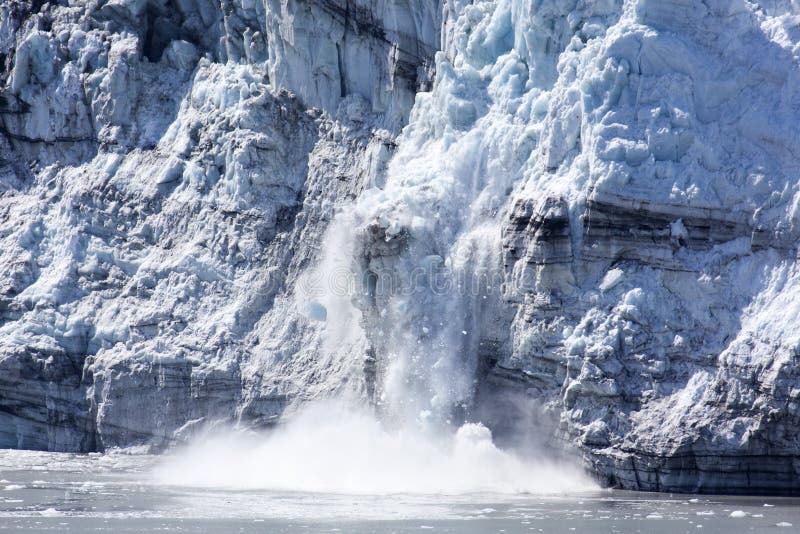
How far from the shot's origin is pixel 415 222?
81.9 feet

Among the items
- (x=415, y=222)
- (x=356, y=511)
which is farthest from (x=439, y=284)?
(x=356, y=511)

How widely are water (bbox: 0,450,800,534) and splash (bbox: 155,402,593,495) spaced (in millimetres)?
682

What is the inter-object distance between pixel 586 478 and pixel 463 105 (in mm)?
6213

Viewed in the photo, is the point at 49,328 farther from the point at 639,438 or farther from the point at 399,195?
the point at 639,438

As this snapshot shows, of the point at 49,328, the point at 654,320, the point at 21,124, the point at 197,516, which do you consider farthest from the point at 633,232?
the point at 21,124

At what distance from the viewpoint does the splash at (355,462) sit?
24.0 meters

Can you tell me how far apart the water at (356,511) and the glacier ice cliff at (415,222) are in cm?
137

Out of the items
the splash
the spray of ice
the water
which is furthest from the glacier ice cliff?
the water

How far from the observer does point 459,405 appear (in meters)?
24.6

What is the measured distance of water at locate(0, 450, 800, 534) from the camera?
20031 mm

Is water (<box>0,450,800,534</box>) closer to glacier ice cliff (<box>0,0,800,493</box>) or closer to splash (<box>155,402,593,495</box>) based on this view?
splash (<box>155,402,593,495</box>)

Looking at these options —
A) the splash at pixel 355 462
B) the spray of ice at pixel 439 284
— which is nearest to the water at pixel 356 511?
the splash at pixel 355 462

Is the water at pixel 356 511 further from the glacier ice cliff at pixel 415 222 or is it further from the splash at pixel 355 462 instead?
the glacier ice cliff at pixel 415 222

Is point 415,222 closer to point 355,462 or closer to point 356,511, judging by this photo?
point 355,462
